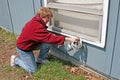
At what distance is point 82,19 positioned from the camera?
3.91 metres

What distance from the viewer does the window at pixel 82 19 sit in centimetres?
356

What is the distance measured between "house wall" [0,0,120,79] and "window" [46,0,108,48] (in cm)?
11

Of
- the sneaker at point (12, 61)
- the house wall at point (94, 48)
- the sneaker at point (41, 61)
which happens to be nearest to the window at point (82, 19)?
the house wall at point (94, 48)

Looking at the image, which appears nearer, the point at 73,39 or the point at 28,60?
the point at 73,39

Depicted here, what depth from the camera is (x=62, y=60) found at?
4.65 m

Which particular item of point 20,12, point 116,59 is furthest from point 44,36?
point 20,12

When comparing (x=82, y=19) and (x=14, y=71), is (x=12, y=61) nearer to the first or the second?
(x=14, y=71)

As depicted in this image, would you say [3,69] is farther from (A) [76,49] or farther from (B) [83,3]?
(B) [83,3]

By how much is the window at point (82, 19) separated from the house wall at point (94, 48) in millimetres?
113

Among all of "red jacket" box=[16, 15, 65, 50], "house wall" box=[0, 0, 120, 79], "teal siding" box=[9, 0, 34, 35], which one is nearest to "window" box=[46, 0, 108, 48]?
"house wall" box=[0, 0, 120, 79]

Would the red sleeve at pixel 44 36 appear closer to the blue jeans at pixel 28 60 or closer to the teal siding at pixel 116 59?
the blue jeans at pixel 28 60

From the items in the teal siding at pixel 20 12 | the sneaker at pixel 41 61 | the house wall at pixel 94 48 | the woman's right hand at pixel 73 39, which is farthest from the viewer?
the teal siding at pixel 20 12

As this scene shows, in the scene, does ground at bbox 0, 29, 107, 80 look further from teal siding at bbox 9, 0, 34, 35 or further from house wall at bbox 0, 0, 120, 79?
teal siding at bbox 9, 0, 34, 35

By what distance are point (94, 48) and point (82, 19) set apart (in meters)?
0.54
